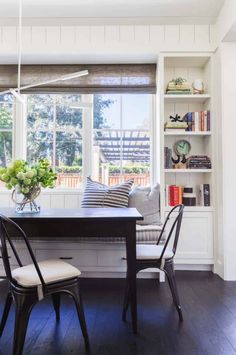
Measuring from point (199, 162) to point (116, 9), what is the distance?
1.95 metres

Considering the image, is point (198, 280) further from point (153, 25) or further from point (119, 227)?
point (153, 25)

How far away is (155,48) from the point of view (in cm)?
348

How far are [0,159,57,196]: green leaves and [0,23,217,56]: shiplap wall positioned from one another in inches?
72.9

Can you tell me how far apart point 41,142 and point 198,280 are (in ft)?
8.34

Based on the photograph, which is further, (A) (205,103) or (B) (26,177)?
(A) (205,103)

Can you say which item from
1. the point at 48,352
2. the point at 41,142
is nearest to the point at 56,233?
the point at 48,352

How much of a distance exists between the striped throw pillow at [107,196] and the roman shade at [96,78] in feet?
4.17

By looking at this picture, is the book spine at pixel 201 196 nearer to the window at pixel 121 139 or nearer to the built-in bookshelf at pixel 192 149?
the built-in bookshelf at pixel 192 149

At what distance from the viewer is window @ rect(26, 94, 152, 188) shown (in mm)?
3912

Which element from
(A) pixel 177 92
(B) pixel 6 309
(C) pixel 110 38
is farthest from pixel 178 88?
(B) pixel 6 309

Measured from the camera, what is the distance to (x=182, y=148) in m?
3.70

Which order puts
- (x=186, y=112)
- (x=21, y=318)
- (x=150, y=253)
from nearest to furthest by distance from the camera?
(x=21, y=318)
(x=150, y=253)
(x=186, y=112)

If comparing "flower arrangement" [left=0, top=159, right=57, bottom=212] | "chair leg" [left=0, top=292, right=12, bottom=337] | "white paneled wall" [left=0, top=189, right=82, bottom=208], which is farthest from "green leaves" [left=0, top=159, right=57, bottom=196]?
"white paneled wall" [left=0, top=189, right=82, bottom=208]

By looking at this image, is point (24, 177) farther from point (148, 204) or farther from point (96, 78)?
point (96, 78)
